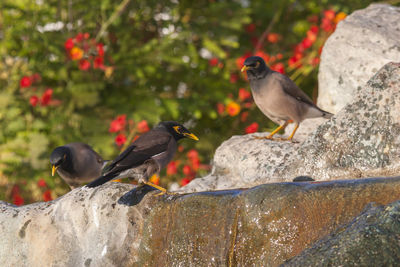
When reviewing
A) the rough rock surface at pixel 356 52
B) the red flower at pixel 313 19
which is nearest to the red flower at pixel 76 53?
the rough rock surface at pixel 356 52

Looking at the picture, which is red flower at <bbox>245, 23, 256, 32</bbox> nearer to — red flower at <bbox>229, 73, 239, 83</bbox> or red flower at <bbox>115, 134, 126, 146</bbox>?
red flower at <bbox>229, 73, 239, 83</bbox>

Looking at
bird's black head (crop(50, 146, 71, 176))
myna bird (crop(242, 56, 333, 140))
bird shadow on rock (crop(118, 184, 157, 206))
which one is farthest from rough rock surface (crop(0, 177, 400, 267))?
myna bird (crop(242, 56, 333, 140))

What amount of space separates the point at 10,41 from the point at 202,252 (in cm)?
491

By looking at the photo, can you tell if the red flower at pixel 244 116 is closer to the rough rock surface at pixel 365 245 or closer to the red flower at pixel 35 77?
the red flower at pixel 35 77

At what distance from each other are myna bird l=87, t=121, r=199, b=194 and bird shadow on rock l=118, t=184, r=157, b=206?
0.09 m

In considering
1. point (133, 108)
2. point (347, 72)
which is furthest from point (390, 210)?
point (133, 108)

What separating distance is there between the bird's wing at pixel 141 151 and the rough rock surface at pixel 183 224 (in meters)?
0.20

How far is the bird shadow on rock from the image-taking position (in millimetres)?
4141

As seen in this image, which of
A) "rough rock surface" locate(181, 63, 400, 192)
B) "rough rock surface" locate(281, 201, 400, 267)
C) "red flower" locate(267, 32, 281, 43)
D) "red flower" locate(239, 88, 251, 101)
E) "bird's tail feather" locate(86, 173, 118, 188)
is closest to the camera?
"rough rock surface" locate(281, 201, 400, 267)

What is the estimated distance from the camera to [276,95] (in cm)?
581

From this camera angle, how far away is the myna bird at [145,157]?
4188 mm

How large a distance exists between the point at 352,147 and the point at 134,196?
1.76m

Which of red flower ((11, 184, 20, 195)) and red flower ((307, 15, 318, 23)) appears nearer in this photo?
red flower ((11, 184, 20, 195))

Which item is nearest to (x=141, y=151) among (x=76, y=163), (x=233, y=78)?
(x=76, y=163)
